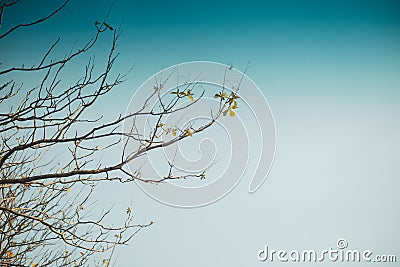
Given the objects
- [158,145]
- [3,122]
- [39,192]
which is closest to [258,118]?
[39,192]

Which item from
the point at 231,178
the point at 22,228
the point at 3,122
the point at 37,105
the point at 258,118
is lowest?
the point at 3,122

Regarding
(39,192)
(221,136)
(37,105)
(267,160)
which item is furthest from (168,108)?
(267,160)

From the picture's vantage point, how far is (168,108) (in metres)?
1.55

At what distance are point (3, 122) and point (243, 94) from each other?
2052 mm

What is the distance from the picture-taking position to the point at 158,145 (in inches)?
58.3

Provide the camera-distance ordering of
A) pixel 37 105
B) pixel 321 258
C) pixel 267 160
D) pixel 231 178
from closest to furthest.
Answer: pixel 37 105 < pixel 231 178 < pixel 267 160 < pixel 321 258

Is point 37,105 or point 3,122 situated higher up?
point 37,105

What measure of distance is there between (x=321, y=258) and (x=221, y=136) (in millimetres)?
3178

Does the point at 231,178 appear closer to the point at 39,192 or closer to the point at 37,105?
the point at 39,192

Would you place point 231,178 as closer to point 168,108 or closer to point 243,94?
point 243,94

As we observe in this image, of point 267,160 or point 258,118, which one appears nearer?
point 258,118

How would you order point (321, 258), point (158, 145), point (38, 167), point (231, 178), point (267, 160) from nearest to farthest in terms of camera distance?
1. point (158, 145)
2. point (38, 167)
3. point (231, 178)
4. point (267, 160)
5. point (321, 258)

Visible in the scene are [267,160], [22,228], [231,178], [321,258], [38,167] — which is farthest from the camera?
[321,258]

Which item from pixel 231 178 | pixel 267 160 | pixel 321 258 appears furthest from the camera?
pixel 321 258
